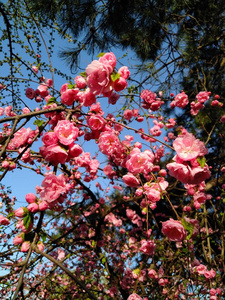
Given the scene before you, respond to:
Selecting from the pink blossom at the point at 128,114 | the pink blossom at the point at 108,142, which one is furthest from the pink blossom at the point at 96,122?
the pink blossom at the point at 128,114

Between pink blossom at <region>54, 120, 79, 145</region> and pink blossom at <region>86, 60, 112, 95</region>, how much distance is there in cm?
22

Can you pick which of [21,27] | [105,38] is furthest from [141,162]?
[105,38]

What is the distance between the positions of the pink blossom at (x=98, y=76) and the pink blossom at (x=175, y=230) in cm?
73

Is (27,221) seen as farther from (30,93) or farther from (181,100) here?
(181,100)

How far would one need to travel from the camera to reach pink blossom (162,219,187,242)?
1.14 metres

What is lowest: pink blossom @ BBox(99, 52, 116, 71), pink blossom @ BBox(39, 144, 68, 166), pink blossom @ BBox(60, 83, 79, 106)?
pink blossom @ BBox(39, 144, 68, 166)

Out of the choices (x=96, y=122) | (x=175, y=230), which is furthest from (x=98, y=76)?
(x=175, y=230)

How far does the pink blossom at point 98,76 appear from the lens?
1.00m

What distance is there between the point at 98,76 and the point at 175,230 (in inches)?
34.1

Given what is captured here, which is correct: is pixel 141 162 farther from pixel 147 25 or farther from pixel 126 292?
pixel 147 25

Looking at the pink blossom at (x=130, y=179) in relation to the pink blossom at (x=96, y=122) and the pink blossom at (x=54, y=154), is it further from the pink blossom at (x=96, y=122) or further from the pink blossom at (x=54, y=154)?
the pink blossom at (x=54, y=154)

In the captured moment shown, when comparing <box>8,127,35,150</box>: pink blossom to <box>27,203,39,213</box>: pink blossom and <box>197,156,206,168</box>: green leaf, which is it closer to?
<box>27,203,39,213</box>: pink blossom

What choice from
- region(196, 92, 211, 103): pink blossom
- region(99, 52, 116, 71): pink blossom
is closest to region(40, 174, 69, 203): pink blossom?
region(99, 52, 116, 71): pink blossom

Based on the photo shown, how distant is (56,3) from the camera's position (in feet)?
9.57
